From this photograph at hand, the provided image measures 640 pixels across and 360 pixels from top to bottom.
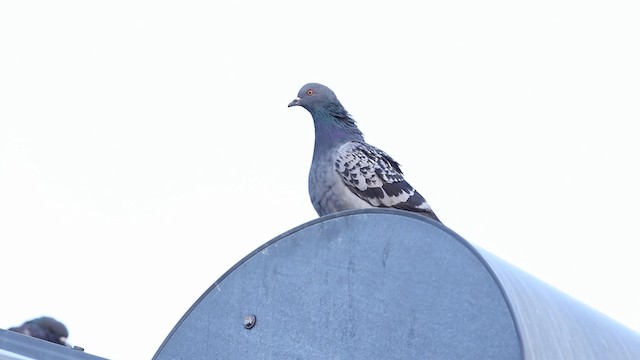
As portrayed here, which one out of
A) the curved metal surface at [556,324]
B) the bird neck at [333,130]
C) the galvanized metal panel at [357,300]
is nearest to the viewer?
the curved metal surface at [556,324]

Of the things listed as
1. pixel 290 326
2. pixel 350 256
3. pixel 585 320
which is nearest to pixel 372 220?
pixel 350 256

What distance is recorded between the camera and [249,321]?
404 cm

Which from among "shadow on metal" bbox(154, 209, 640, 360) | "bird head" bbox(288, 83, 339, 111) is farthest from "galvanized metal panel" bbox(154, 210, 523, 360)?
"bird head" bbox(288, 83, 339, 111)

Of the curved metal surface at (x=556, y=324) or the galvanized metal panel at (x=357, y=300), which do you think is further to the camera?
the galvanized metal panel at (x=357, y=300)

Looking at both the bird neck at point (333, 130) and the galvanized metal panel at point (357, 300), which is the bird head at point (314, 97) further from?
the galvanized metal panel at point (357, 300)

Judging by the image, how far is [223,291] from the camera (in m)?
4.21

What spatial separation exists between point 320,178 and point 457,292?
111 inches

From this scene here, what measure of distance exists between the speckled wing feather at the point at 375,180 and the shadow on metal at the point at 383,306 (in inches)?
82.5

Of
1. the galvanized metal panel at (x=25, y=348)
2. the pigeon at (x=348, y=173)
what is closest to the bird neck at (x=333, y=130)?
the pigeon at (x=348, y=173)

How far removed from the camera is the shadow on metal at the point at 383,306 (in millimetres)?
3430

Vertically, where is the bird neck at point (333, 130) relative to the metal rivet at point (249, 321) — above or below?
above

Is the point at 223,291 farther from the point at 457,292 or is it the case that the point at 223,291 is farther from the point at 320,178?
the point at 320,178

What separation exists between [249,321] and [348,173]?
227cm

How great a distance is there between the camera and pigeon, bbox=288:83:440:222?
6.19 m
